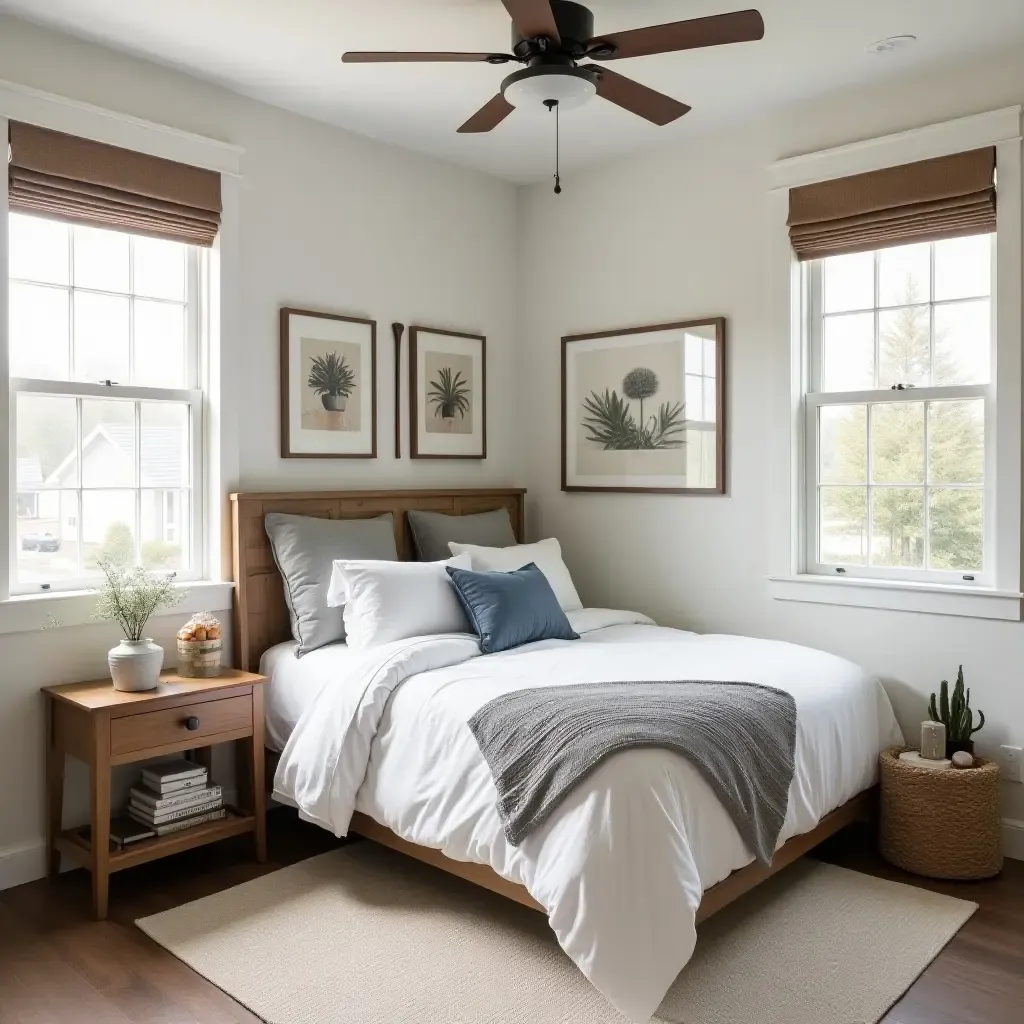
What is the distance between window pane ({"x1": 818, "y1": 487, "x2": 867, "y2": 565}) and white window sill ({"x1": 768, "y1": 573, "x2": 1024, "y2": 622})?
0.13 metres

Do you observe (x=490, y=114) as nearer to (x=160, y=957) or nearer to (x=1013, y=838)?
(x=160, y=957)

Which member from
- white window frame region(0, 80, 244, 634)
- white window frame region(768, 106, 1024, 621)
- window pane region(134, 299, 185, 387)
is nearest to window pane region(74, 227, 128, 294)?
window pane region(134, 299, 185, 387)

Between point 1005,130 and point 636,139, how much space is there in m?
1.49

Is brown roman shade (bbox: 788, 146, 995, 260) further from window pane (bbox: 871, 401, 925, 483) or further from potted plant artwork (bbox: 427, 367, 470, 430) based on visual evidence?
potted plant artwork (bbox: 427, 367, 470, 430)

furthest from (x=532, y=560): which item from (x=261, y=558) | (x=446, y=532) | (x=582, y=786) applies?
(x=582, y=786)

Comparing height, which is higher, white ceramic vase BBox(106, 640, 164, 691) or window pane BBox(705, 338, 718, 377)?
window pane BBox(705, 338, 718, 377)

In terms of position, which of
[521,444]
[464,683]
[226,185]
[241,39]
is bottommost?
[464,683]

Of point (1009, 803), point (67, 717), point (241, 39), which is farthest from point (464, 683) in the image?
point (241, 39)

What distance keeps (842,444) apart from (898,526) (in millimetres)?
396

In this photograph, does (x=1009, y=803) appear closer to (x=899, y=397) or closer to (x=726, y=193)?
(x=899, y=397)

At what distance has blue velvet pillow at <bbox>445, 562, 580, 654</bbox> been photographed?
3.44m

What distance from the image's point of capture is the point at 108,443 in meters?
3.38

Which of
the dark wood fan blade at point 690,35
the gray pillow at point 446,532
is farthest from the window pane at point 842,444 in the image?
the dark wood fan blade at point 690,35

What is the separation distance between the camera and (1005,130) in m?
3.27
